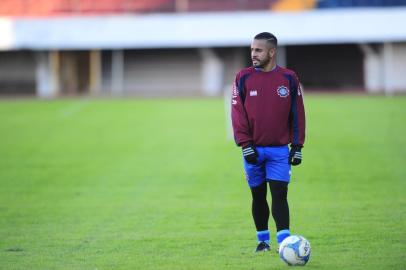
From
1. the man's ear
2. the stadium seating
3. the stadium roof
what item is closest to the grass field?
the man's ear

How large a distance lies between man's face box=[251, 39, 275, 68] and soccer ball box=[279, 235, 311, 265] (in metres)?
1.81

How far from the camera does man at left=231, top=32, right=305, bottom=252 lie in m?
9.05

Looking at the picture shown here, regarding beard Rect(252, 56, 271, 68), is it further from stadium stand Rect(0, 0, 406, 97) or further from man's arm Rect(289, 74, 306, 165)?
stadium stand Rect(0, 0, 406, 97)

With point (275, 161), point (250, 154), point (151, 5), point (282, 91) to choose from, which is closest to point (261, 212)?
point (275, 161)

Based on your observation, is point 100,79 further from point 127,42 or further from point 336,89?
point 336,89

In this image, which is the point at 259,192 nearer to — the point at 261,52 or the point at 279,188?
the point at 279,188

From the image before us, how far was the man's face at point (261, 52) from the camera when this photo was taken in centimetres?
898

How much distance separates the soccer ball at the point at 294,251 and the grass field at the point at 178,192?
135 mm

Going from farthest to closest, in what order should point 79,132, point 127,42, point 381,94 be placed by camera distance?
point 127,42 < point 381,94 < point 79,132

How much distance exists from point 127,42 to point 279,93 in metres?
34.9

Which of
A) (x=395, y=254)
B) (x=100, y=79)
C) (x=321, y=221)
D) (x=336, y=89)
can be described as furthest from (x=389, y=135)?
(x=100, y=79)

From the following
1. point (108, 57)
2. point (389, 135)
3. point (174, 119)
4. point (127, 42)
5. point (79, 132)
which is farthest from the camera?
point (108, 57)

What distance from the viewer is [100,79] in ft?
151

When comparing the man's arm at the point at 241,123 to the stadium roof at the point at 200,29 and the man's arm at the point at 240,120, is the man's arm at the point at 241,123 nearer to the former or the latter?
the man's arm at the point at 240,120
